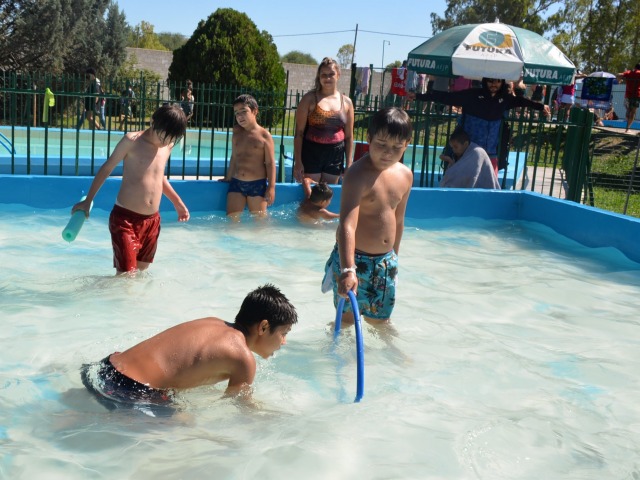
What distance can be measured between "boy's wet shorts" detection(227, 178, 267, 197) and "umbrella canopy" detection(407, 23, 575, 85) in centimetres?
306

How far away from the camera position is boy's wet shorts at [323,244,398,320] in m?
4.75

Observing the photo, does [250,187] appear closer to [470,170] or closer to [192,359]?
[470,170]

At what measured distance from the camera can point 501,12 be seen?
53500 millimetres

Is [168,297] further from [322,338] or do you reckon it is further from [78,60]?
[78,60]

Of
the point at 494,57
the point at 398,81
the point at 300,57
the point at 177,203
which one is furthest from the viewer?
the point at 300,57

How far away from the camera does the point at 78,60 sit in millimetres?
27219

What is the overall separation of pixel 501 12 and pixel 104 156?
44.6m

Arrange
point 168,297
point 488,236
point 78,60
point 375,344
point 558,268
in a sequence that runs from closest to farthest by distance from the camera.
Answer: point 375,344 < point 168,297 < point 558,268 < point 488,236 < point 78,60

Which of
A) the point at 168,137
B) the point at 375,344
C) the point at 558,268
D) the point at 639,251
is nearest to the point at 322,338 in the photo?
the point at 375,344

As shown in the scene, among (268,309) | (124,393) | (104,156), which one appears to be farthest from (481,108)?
(104,156)

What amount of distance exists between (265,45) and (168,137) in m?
18.1

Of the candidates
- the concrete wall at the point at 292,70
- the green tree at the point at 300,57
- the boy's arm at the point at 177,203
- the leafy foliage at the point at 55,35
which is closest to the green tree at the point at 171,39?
the green tree at the point at 300,57

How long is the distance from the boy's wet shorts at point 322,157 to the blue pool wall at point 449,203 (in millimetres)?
677

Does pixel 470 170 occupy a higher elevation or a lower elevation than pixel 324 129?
lower
